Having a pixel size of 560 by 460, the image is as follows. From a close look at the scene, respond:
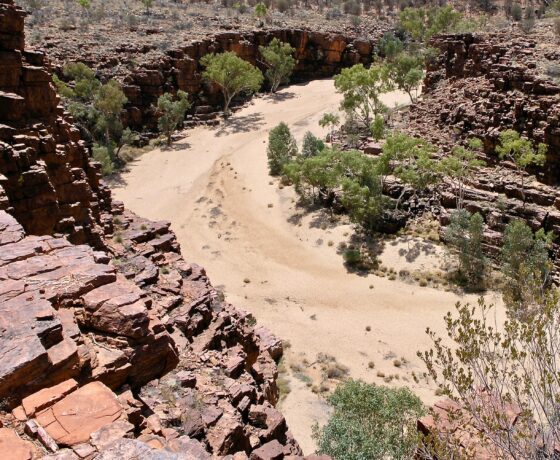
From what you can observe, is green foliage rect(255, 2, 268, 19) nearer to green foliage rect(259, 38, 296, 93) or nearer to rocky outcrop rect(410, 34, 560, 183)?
green foliage rect(259, 38, 296, 93)

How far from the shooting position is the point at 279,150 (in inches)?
1834

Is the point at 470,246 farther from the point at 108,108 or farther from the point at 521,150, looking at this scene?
the point at 108,108

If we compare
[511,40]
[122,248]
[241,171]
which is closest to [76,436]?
[122,248]

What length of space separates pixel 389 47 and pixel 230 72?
23.1m

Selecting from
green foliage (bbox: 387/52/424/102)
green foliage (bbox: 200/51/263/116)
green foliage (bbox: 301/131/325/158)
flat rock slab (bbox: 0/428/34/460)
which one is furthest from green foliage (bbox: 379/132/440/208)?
flat rock slab (bbox: 0/428/34/460)

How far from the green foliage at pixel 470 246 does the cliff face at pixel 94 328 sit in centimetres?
1483

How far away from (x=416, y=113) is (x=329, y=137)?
940cm

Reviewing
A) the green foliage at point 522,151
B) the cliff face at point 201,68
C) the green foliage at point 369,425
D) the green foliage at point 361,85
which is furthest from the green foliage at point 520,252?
the cliff face at point 201,68

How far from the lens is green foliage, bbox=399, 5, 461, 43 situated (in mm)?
67812

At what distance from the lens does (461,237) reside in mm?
30078

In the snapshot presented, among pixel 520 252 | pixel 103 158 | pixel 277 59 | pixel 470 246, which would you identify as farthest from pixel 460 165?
pixel 277 59

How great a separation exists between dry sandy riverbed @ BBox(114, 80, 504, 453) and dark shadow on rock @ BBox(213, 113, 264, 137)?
2.46 meters

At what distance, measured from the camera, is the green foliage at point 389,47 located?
218ft

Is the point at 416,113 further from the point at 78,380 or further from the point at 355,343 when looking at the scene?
the point at 78,380
